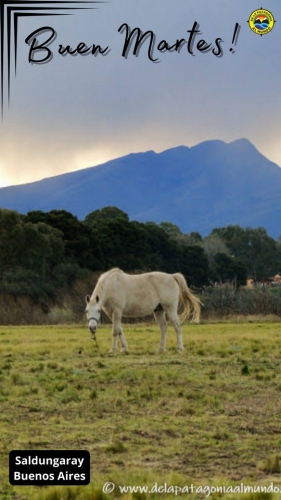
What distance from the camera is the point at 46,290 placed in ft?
175

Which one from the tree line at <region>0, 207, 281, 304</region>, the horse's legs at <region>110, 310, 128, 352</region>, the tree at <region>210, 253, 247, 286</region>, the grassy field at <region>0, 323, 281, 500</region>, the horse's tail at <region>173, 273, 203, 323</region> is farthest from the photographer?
the tree at <region>210, 253, 247, 286</region>

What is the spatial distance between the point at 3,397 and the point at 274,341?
1089 centimetres

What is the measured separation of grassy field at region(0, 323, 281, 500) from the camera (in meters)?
7.55

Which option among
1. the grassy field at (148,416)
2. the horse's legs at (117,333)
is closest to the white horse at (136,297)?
the horse's legs at (117,333)

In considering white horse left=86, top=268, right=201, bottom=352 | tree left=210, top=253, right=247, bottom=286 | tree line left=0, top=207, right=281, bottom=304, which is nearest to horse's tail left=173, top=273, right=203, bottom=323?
white horse left=86, top=268, right=201, bottom=352

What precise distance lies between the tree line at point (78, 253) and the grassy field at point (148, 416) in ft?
119

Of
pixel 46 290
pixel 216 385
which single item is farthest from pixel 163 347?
pixel 46 290

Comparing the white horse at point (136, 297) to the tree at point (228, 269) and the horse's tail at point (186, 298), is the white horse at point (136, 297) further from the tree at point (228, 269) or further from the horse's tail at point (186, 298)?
the tree at point (228, 269)

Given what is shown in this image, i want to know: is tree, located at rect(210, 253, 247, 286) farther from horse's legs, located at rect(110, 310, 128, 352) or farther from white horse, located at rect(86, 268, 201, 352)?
horse's legs, located at rect(110, 310, 128, 352)

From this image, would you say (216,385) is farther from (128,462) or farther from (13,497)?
(13,497)

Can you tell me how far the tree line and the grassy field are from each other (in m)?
36.2

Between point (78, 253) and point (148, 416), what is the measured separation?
5219 centimetres

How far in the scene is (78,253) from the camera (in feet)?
204

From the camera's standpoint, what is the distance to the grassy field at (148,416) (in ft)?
24.8
